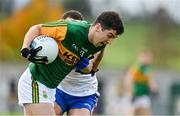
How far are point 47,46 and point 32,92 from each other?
2.57 feet

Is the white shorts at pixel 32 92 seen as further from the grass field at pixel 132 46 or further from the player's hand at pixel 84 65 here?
the grass field at pixel 132 46

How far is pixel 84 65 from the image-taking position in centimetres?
1091

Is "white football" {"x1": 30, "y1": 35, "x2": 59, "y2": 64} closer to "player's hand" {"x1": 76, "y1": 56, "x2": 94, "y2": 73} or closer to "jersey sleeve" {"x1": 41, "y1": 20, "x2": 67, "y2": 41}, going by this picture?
"jersey sleeve" {"x1": 41, "y1": 20, "x2": 67, "y2": 41}

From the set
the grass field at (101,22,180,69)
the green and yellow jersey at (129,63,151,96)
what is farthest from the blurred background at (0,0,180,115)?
the green and yellow jersey at (129,63,151,96)

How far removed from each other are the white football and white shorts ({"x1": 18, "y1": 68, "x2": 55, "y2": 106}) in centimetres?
52

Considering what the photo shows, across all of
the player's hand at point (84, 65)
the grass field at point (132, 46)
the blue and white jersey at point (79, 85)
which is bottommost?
the grass field at point (132, 46)

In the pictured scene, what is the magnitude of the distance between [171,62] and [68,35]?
148 feet

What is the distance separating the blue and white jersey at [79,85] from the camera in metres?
11.3

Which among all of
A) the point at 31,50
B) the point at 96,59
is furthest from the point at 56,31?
the point at 96,59

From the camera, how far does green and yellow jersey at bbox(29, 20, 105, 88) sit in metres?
10.2

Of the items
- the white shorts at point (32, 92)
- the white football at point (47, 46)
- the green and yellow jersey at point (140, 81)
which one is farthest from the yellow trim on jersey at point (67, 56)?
the green and yellow jersey at point (140, 81)

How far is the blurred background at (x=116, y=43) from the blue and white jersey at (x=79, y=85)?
21232 millimetres

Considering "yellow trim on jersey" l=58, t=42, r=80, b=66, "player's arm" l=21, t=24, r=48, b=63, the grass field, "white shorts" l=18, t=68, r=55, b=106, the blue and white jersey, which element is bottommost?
the grass field

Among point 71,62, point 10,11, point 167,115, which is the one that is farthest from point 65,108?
point 10,11
